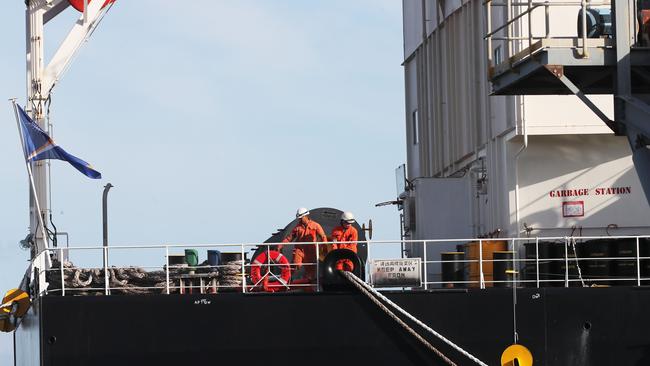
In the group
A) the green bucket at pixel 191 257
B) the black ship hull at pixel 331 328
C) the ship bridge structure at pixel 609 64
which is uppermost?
the ship bridge structure at pixel 609 64

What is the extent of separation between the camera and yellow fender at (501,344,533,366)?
64.3 feet

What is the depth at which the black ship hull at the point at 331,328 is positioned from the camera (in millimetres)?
19641

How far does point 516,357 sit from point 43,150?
778 centimetres

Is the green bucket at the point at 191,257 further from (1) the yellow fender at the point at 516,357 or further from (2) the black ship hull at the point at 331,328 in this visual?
(1) the yellow fender at the point at 516,357

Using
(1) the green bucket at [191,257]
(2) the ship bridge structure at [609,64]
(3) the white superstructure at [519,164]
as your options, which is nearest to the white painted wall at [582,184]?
(3) the white superstructure at [519,164]

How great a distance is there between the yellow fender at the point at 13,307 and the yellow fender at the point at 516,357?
23.0 ft

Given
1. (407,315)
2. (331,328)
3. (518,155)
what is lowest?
(331,328)

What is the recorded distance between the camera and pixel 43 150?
21609mm

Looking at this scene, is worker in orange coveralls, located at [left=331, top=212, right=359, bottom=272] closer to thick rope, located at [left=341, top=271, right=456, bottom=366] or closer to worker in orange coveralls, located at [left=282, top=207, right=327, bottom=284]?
worker in orange coveralls, located at [left=282, top=207, right=327, bottom=284]

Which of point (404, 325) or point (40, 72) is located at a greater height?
point (40, 72)

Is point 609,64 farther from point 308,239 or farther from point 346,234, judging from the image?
point 308,239

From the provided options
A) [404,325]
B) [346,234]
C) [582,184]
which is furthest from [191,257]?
[582,184]

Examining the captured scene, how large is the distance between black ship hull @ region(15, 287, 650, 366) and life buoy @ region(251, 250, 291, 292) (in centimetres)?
57

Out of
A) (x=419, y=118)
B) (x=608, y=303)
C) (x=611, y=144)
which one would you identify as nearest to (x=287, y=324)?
(x=608, y=303)
